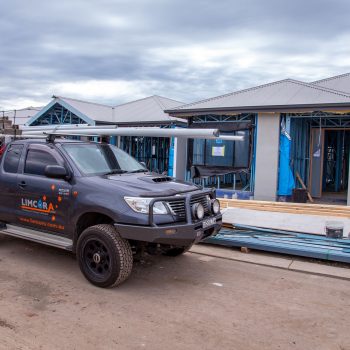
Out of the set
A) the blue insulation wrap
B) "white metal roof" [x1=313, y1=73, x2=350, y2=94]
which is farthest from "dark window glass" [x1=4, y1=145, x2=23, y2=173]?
"white metal roof" [x1=313, y1=73, x2=350, y2=94]

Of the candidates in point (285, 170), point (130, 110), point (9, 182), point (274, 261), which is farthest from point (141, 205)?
point (130, 110)

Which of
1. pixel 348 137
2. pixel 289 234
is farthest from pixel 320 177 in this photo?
pixel 289 234

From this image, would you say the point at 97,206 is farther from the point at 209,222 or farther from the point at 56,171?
the point at 209,222

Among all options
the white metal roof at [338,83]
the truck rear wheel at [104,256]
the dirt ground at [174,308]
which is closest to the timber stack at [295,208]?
the dirt ground at [174,308]

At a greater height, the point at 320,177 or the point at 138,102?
the point at 138,102

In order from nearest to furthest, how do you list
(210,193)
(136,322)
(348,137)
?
1. (136,322)
2. (210,193)
3. (348,137)

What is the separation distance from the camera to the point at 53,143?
6168mm

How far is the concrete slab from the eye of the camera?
239 inches

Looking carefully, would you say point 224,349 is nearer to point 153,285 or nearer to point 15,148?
point 153,285

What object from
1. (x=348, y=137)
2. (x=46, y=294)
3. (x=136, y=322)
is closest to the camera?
(x=136, y=322)

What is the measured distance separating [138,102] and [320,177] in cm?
1138

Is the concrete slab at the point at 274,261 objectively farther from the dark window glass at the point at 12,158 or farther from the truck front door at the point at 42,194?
the dark window glass at the point at 12,158

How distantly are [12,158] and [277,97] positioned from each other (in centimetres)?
1001

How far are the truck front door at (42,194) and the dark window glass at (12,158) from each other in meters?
0.22
